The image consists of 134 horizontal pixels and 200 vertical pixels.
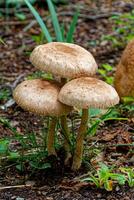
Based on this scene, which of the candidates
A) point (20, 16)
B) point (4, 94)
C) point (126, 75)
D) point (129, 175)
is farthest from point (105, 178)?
point (20, 16)

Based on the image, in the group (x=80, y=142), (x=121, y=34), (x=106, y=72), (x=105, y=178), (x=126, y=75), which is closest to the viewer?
(x=105, y=178)

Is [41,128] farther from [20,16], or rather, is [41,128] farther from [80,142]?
[20,16]

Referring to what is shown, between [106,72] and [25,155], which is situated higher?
[25,155]

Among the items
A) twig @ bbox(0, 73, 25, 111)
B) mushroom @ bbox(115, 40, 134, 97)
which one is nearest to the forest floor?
twig @ bbox(0, 73, 25, 111)

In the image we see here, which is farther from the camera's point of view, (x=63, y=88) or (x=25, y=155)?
(x=25, y=155)

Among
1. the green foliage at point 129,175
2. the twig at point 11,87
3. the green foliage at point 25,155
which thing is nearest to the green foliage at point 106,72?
Answer: the twig at point 11,87

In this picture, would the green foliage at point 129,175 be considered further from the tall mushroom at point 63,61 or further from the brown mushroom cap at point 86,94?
the tall mushroom at point 63,61

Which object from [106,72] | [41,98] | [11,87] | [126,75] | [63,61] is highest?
[63,61]

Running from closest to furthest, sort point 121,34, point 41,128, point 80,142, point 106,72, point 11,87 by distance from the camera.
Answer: point 80,142 < point 41,128 < point 11,87 < point 106,72 < point 121,34

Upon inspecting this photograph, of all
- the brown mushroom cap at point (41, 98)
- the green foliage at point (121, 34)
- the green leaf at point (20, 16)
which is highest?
the brown mushroom cap at point (41, 98)
